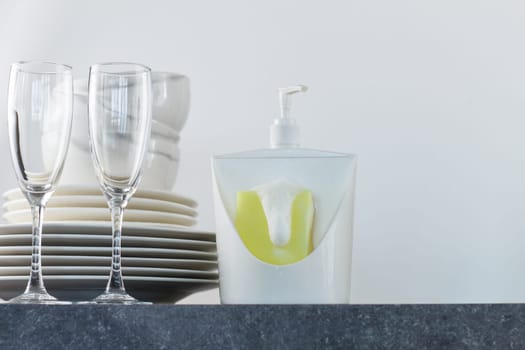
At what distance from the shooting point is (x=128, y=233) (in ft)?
2.88

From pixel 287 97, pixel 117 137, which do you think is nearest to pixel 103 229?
pixel 117 137

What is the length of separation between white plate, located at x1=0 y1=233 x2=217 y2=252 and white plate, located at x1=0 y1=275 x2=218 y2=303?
1.3 inches

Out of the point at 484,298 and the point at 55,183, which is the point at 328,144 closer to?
the point at 484,298

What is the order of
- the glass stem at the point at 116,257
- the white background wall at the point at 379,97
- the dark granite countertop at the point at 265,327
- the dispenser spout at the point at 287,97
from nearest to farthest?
the dark granite countertop at the point at 265,327 < the glass stem at the point at 116,257 < the dispenser spout at the point at 287,97 < the white background wall at the point at 379,97

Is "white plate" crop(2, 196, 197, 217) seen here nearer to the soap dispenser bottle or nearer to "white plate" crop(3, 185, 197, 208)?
"white plate" crop(3, 185, 197, 208)

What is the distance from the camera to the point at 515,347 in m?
0.66

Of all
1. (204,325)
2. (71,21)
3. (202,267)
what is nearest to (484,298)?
(202,267)

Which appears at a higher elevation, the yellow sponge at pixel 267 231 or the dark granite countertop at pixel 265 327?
the yellow sponge at pixel 267 231

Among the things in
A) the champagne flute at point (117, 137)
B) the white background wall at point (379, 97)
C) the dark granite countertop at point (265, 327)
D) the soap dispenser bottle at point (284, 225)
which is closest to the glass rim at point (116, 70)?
the champagne flute at point (117, 137)

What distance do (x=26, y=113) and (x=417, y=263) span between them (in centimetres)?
54

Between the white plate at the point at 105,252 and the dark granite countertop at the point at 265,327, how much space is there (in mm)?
189

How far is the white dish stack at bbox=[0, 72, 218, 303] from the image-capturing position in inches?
33.7

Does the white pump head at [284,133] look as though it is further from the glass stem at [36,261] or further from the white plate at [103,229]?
the glass stem at [36,261]

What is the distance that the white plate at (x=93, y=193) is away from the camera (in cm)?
91
